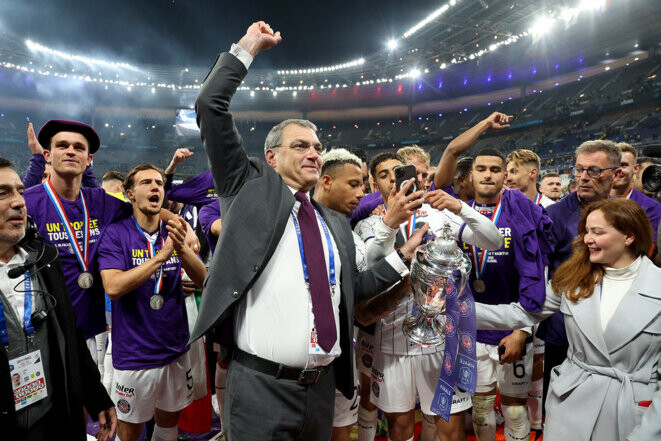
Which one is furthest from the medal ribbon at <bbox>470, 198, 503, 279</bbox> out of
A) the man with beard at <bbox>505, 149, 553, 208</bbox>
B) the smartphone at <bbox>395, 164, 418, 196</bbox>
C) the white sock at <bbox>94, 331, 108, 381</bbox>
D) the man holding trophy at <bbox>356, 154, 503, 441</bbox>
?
the white sock at <bbox>94, 331, 108, 381</bbox>

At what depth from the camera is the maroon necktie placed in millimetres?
1615

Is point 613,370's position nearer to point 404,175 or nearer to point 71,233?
point 404,175

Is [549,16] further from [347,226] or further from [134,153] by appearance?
[134,153]

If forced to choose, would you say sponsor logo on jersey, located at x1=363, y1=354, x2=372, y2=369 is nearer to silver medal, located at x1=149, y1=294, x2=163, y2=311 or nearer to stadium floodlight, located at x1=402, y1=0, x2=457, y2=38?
silver medal, located at x1=149, y1=294, x2=163, y2=311

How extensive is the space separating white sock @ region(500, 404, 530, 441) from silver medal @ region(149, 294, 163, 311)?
2.78 m

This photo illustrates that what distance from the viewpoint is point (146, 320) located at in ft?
8.54

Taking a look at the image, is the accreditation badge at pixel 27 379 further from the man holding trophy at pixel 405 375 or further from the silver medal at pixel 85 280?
the man holding trophy at pixel 405 375

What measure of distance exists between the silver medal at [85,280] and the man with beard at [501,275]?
2.75 m

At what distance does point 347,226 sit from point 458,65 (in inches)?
1297

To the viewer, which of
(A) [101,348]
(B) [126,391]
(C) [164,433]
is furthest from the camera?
(A) [101,348]

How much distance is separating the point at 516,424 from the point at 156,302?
9.43 ft

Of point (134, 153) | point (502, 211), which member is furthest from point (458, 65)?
point (502, 211)

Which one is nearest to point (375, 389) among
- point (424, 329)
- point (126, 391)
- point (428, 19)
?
point (424, 329)

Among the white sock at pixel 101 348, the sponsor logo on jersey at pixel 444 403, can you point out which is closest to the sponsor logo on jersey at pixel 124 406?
the white sock at pixel 101 348
